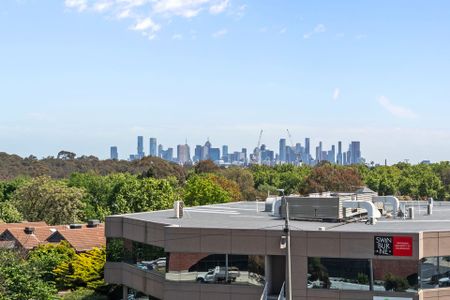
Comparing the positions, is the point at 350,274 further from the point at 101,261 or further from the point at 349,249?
the point at 101,261

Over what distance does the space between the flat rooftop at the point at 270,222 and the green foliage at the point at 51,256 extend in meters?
12.5

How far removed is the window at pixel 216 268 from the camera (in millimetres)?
31906

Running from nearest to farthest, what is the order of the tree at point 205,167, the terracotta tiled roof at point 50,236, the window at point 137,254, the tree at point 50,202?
the window at point 137,254 < the terracotta tiled roof at point 50,236 < the tree at point 50,202 < the tree at point 205,167

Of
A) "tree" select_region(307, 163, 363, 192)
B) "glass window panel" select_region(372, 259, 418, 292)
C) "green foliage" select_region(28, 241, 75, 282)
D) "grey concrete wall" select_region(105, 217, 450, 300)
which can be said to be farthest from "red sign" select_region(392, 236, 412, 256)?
"tree" select_region(307, 163, 363, 192)

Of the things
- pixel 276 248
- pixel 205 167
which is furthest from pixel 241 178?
pixel 276 248

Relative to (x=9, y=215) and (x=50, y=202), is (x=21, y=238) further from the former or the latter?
(x=50, y=202)

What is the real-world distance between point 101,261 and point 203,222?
1330 cm

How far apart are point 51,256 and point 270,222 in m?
24.2

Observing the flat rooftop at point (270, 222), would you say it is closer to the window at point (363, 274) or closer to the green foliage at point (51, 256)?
the window at point (363, 274)

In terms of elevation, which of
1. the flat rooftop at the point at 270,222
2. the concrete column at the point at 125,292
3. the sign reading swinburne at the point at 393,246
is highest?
the flat rooftop at the point at 270,222

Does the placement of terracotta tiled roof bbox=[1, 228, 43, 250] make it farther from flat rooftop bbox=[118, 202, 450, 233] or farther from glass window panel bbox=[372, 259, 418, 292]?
glass window panel bbox=[372, 259, 418, 292]

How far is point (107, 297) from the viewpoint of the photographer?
4444cm

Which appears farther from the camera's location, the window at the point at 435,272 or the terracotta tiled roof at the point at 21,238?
the terracotta tiled roof at the point at 21,238

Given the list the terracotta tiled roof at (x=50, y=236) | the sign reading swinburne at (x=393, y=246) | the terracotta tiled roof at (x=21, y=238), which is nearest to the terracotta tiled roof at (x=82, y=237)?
the terracotta tiled roof at (x=50, y=236)
